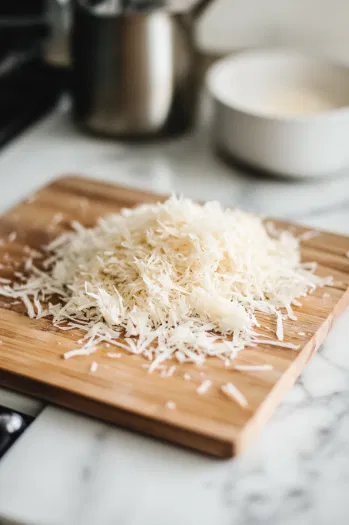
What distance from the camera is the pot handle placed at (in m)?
1.50

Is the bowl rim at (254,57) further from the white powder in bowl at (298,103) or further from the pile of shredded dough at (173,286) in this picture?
the pile of shredded dough at (173,286)

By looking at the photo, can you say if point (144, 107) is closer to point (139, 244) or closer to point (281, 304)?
point (139, 244)

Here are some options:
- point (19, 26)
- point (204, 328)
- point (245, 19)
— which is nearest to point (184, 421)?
point (204, 328)

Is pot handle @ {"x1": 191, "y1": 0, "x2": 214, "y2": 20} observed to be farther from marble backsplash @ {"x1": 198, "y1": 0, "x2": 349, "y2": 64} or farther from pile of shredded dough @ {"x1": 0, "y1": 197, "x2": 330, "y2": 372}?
pile of shredded dough @ {"x1": 0, "y1": 197, "x2": 330, "y2": 372}

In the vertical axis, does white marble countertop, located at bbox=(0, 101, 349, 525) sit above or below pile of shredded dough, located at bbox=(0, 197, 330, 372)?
below

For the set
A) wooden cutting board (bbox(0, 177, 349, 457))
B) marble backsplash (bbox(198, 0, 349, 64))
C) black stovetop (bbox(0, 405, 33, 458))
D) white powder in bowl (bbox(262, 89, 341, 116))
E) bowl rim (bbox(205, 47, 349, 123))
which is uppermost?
marble backsplash (bbox(198, 0, 349, 64))

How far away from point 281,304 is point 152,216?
22cm

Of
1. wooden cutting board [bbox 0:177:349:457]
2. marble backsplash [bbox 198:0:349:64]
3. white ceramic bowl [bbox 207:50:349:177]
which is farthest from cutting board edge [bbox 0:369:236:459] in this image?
marble backsplash [bbox 198:0:349:64]

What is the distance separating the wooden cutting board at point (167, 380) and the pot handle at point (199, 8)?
0.65m

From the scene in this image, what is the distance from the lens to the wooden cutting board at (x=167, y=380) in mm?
829

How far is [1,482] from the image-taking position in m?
0.79

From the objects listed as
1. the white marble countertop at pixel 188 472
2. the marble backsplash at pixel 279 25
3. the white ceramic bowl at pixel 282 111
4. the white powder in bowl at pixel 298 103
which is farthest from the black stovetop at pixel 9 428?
the marble backsplash at pixel 279 25

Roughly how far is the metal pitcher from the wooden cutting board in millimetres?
529

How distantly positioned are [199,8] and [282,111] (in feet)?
0.86
